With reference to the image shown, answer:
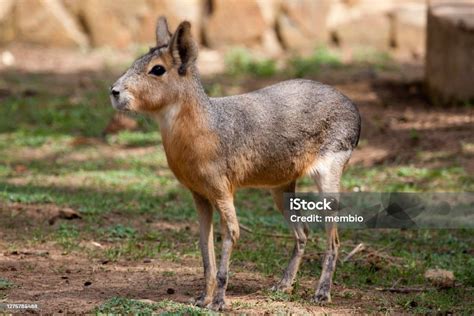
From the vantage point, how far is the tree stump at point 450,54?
12.2m

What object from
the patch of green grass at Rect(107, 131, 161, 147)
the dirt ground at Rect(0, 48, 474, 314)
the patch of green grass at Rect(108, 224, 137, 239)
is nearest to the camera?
the dirt ground at Rect(0, 48, 474, 314)

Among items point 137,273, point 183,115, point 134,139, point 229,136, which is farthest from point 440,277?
point 134,139

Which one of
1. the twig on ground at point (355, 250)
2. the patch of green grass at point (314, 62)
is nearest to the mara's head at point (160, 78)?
the twig on ground at point (355, 250)

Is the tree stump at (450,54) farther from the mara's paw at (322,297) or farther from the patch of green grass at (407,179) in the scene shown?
the mara's paw at (322,297)

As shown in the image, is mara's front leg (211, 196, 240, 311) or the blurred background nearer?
mara's front leg (211, 196, 240, 311)

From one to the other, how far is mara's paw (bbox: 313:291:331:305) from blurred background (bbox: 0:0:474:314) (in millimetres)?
75

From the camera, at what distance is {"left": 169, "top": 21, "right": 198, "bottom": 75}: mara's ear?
5.90m

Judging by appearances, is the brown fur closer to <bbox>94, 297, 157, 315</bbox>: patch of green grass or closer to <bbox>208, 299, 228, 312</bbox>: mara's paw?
<bbox>208, 299, 228, 312</bbox>: mara's paw

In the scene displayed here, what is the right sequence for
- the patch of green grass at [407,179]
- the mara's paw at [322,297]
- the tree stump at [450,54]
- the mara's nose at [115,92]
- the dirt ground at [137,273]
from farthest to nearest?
the tree stump at [450,54]
the patch of green grass at [407,179]
the mara's paw at [322,297]
the dirt ground at [137,273]
the mara's nose at [115,92]

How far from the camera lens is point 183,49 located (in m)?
5.95

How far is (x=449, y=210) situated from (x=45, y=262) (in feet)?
12.8

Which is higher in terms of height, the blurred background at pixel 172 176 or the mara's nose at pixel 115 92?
the mara's nose at pixel 115 92

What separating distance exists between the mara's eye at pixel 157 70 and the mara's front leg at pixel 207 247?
83cm

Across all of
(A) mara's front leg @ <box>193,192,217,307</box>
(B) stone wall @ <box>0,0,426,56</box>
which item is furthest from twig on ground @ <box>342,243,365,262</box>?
(B) stone wall @ <box>0,0,426,56</box>
